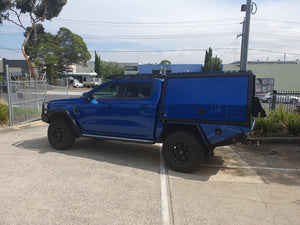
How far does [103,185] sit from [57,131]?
2784 mm

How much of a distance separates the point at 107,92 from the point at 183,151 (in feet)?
7.70

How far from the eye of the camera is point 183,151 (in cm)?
496

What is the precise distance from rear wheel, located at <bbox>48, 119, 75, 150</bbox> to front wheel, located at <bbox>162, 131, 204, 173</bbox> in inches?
→ 105

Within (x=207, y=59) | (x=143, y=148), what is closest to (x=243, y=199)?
(x=143, y=148)

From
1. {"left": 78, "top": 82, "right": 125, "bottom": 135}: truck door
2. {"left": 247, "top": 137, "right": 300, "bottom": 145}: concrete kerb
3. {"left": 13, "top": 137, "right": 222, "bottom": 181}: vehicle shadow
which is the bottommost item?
{"left": 13, "top": 137, "right": 222, "bottom": 181}: vehicle shadow

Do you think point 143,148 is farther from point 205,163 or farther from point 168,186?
point 168,186

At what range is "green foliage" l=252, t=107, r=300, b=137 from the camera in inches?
293

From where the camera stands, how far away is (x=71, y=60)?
49.0 m

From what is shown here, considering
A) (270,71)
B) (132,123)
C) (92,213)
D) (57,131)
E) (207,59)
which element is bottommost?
(92,213)

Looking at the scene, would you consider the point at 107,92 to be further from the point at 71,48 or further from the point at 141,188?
the point at 71,48

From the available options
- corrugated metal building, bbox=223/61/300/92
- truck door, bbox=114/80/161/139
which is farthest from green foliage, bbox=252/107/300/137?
corrugated metal building, bbox=223/61/300/92

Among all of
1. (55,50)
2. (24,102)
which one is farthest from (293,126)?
(55,50)

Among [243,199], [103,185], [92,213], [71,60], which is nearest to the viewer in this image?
[92,213]

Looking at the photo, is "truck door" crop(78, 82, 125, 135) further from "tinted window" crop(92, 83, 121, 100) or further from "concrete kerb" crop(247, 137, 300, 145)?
"concrete kerb" crop(247, 137, 300, 145)
